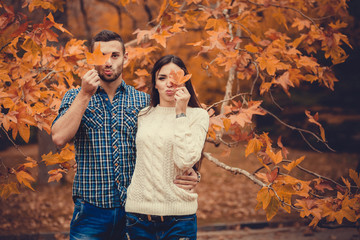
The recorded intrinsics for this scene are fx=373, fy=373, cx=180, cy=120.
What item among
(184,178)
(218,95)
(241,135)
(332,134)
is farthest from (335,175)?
(184,178)

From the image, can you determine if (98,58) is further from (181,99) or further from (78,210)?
(78,210)

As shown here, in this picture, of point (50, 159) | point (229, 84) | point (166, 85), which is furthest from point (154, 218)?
point (229, 84)

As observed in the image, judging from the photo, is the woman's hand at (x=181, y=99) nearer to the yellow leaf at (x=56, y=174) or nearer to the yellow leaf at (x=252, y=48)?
the yellow leaf at (x=252, y=48)

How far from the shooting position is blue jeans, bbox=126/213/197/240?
2170 mm

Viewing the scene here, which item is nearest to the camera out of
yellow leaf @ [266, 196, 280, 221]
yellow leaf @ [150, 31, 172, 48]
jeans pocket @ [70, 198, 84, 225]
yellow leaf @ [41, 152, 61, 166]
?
jeans pocket @ [70, 198, 84, 225]

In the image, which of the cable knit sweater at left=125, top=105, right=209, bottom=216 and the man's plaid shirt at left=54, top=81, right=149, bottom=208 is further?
the man's plaid shirt at left=54, top=81, right=149, bottom=208

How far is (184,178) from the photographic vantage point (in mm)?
2246

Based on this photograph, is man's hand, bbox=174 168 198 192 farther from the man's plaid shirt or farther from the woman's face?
the woman's face

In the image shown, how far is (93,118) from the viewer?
7.65 feet

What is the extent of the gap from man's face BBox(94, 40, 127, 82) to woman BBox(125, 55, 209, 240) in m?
0.36

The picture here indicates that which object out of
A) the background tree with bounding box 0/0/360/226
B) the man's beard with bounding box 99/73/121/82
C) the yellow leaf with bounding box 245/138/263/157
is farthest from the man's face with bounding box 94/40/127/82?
the yellow leaf with bounding box 245/138/263/157

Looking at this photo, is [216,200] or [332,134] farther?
[332,134]

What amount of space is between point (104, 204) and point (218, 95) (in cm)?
1051

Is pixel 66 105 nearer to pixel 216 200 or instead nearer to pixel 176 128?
pixel 176 128
